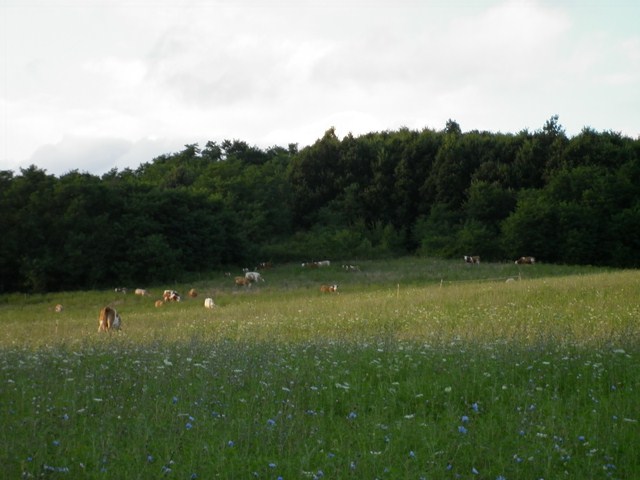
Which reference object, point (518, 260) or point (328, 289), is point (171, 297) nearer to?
point (328, 289)

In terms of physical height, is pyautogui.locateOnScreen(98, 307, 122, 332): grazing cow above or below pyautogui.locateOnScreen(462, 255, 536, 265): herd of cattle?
below

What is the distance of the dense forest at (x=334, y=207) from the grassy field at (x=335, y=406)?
37137mm

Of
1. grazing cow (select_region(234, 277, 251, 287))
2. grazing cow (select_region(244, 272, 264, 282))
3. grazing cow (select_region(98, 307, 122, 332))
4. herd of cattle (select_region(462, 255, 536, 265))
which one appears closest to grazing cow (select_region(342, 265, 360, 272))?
grazing cow (select_region(244, 272, 264, 282))

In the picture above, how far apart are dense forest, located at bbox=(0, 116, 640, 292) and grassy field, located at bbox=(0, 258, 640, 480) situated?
1462 inches

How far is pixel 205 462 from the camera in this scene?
682 cm

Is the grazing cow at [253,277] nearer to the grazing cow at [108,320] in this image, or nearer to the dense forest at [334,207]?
the dense forest at [334,207]

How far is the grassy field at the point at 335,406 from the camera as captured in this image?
6797mm

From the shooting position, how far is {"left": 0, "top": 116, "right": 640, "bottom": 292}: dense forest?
163 feet

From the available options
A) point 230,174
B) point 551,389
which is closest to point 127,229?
point 230,174

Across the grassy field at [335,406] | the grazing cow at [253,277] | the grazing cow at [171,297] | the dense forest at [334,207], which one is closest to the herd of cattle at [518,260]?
the dense forest at [334,207]

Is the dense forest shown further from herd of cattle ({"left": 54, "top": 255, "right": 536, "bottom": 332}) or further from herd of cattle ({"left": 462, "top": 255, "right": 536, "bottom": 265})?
herd of cattle ({"left": 462, "top": 255, "right": 536, "bottom": 265})

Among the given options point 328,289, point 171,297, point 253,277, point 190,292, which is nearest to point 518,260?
point 253,277

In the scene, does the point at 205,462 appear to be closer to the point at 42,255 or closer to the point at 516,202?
the point at 42,255

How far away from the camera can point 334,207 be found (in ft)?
269
